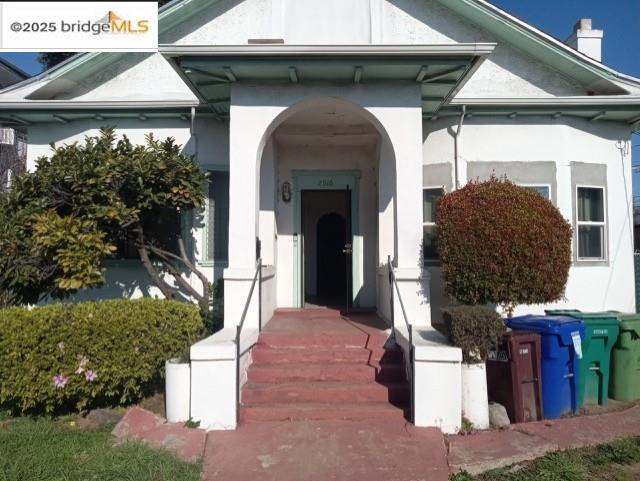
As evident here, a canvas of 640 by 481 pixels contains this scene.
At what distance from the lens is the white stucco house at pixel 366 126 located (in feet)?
23.5

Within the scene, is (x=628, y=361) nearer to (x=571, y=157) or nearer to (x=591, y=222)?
(x=591, y=222)

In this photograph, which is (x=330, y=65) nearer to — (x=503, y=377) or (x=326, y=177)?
(x=326, y=177)

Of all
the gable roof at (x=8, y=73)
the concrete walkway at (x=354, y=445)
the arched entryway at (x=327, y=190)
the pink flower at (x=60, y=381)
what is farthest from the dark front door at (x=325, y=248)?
the gable roof at (x=8, y=73)

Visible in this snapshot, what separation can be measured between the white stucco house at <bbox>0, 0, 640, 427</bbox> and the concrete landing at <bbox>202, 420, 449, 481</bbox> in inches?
78.1

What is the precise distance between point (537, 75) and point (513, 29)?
0.98m

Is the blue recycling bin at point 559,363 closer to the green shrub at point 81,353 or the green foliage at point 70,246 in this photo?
the green shrub at point 81,353

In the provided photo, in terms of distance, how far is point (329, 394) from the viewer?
5898mm

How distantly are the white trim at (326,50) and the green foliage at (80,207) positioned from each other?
67.7 inches

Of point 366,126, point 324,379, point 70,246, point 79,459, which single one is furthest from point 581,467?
point 70,246

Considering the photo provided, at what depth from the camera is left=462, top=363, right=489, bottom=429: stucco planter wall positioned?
18.2 ft

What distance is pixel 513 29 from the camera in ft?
30.1

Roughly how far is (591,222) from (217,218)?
676 cm

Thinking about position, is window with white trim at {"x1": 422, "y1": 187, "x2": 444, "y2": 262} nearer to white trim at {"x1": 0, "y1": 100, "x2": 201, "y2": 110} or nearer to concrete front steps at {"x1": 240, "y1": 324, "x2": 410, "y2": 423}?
concrete front steps at {"x1": 240, "y1": 324, "x2": 410, "y2": 423}

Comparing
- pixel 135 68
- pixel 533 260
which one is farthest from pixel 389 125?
pixel 135 68
